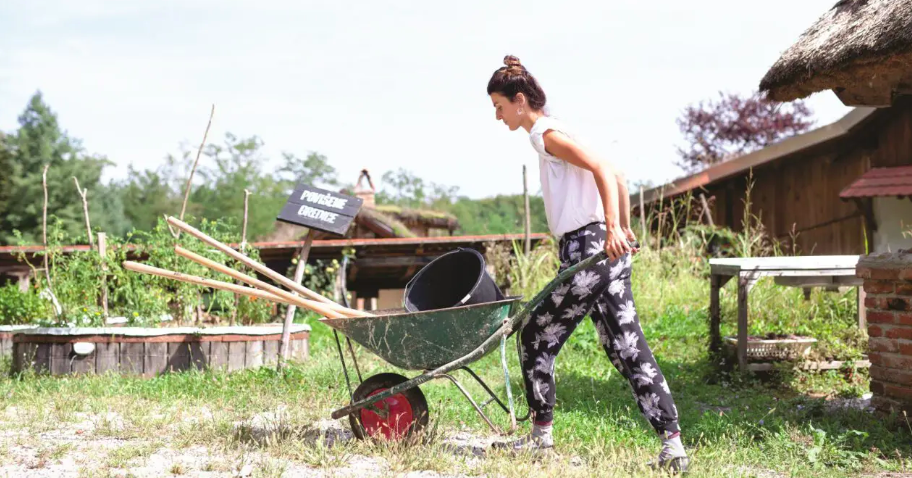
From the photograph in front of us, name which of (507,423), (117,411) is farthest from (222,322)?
(507,423)

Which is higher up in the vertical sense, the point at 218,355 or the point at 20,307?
the point at 20,307

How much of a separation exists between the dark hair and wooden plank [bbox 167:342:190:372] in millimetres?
3573

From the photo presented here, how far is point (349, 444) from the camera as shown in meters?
3.41

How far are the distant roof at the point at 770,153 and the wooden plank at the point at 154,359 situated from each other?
5.97 m

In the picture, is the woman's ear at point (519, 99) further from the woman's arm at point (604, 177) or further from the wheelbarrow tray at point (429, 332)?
the wheelbarrow tray at point (429, 332)

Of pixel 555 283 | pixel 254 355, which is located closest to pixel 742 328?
pixel 555 283

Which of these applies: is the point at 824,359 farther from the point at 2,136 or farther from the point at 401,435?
the point at 2,136

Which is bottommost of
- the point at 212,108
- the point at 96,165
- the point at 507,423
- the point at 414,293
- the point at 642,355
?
the point at 507,423

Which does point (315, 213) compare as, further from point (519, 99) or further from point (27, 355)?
point (519, 99)

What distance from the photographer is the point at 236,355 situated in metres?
5.92

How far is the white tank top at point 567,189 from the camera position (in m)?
3.20

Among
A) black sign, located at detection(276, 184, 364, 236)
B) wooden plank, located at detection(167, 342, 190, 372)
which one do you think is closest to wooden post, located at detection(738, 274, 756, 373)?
black sign, located at detection(276, 184, 364, 236)

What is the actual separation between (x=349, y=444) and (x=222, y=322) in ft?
12.1

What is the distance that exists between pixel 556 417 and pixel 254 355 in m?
2.76
